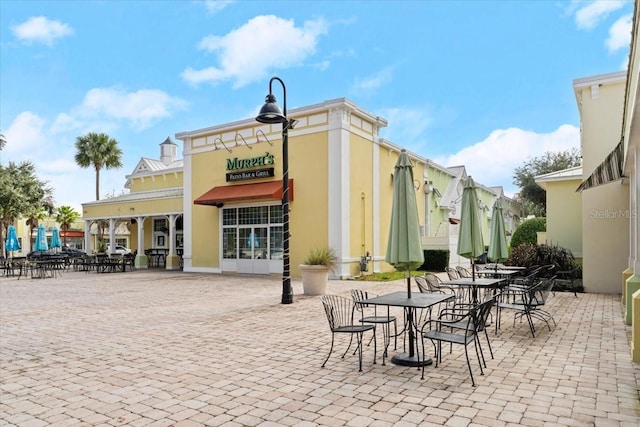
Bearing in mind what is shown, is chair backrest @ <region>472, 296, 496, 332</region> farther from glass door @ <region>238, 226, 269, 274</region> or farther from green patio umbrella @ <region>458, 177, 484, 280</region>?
glass door @ <region>238, 226, 269, 274</region>

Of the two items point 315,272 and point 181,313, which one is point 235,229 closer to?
point 315,272

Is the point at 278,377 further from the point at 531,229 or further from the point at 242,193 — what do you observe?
the point at 531,229

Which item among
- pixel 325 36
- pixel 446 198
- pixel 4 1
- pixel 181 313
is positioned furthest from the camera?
pixel 446 198

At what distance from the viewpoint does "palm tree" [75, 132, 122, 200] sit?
122ft

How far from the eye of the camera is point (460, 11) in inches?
445

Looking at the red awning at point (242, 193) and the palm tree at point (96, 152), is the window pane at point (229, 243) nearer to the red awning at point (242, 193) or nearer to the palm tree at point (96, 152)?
the red awning at point (242, 193)

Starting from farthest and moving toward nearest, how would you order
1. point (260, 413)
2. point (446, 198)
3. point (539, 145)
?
point (539, 145) < point (446, 198) < point (260, 413)

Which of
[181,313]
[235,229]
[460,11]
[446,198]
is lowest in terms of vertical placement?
[181,313]

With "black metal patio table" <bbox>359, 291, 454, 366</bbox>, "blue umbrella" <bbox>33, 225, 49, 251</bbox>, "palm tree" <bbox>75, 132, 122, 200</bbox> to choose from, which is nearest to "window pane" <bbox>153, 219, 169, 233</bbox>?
"blue umbrella" <bbox>33, 225, 49, 251</bbox>

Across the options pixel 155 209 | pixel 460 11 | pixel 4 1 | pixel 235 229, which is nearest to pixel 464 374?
pixel 460 11

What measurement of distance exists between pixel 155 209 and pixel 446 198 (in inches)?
712

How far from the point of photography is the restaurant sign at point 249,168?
18.5m

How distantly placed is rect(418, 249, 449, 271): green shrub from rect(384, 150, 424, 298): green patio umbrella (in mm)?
15587

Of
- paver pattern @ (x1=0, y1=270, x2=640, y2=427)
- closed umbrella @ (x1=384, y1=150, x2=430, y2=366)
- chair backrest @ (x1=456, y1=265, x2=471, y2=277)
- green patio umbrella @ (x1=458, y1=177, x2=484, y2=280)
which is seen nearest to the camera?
paver pattern @ (x1=0, y1=270, x2=640, y2=427)
